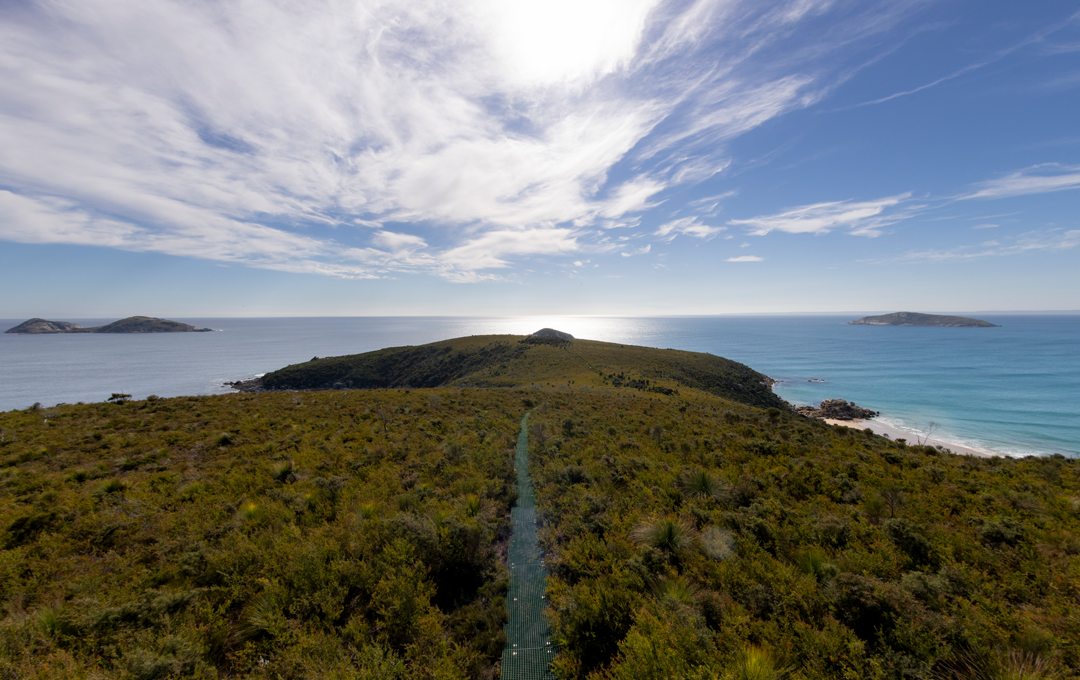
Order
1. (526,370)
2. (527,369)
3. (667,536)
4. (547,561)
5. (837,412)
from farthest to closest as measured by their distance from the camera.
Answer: (527,369) < (526,370) < (837,412) < (547,561) < (667,536)

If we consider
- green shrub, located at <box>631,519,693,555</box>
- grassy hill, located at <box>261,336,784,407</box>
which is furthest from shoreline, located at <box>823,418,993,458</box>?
green shrub, located at <box>631,519,693,555</box>

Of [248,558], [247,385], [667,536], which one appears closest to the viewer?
[248,558]

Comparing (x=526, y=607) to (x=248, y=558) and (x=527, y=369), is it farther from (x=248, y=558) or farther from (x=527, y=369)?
(x=527, y=369)

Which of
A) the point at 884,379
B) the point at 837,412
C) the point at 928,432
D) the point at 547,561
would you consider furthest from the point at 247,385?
the point at 884,379

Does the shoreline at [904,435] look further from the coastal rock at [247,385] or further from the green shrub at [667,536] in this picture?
the coastal rock at [247,385]

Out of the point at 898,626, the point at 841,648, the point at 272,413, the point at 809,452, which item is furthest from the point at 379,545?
the point at 272,413

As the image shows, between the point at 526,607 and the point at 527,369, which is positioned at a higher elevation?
the point at 526,607

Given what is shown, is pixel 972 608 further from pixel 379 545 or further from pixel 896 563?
pixel 379 545

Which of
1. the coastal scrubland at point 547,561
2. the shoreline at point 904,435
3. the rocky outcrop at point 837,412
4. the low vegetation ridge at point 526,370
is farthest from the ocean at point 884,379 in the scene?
the coastal scrubland at point 547,561
